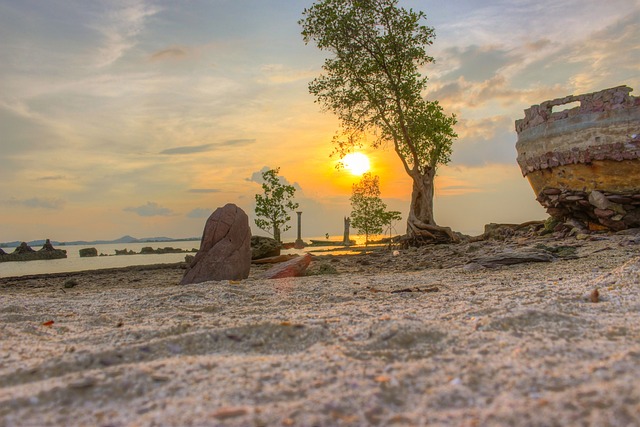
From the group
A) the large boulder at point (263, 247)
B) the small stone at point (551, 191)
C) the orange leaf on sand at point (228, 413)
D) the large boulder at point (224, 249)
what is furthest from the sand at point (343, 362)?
the large boulder at point (263, 247)

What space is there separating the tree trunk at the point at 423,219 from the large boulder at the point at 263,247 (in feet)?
17.5

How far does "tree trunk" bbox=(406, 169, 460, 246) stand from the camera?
54.6 feet

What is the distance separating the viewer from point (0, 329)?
13.1ft

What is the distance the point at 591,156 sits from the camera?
10367mm

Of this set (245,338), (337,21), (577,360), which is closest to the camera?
(577,360)

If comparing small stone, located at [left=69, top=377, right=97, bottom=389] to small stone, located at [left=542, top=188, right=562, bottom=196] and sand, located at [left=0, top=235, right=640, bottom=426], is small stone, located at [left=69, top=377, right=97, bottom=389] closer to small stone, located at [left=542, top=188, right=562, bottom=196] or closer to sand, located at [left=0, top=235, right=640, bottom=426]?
sand, located at [left=0, top=235, right=640, bottom=426]

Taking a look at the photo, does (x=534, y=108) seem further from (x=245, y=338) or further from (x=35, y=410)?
(x=35, y=410)

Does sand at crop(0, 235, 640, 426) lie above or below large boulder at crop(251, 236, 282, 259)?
below

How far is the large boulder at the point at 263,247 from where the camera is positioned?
14.4 metres

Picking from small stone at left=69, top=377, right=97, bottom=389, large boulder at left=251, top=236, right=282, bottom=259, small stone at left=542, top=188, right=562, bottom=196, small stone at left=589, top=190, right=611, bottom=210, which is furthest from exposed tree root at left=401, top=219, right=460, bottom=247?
small stone at left=69, top=377, right=97, bottom=389

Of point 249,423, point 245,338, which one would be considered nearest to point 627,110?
point 245,338

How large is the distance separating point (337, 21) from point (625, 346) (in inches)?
636

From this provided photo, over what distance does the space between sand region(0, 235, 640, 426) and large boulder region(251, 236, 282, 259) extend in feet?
30.2

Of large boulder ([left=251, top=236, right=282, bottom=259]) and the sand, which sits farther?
large boulder ([left=251, top=236, right=282, bottom=259])
